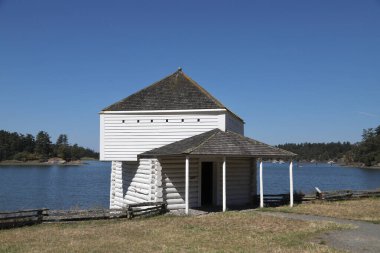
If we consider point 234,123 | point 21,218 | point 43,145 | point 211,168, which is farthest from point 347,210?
point 43,145

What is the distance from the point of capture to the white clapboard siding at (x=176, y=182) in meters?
23.0

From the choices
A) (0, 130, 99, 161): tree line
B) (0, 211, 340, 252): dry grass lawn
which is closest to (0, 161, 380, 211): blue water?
(0, 211, 340, 252): dry grass lawn

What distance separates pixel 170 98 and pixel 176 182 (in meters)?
5.38

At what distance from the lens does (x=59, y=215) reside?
1986cm

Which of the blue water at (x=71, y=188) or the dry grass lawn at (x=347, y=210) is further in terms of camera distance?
the blue water at (x=71, y=188)

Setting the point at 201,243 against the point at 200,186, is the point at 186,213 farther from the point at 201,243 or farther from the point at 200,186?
the point at 201,243

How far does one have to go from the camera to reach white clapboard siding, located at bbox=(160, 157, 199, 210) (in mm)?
22984

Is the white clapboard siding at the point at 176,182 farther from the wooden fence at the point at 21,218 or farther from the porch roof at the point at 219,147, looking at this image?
the wooden fence at the point at 21,218

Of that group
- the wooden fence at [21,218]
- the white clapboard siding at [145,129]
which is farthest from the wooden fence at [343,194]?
the wooden fence at [21,218]

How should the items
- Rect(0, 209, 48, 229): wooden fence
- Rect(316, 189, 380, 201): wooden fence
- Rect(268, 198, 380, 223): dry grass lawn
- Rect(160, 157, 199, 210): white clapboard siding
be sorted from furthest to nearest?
Rect(316, 189, 380, 201): wooden fence
Rect(160, 157, 199, 210): white clapboard siding
Rect(268, 198, 380, 223): dry grass lawn
Rect(0, 209, 48, 229): wooden fence

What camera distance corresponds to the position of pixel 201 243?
13.7m

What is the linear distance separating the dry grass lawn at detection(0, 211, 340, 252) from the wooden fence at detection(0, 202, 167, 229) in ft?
2.17

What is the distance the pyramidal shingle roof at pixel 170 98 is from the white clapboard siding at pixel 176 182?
11.7ft

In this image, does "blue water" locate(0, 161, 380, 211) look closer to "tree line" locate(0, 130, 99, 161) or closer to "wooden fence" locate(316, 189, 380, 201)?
"wooden fence" locate(316, 189, 380, 201)
